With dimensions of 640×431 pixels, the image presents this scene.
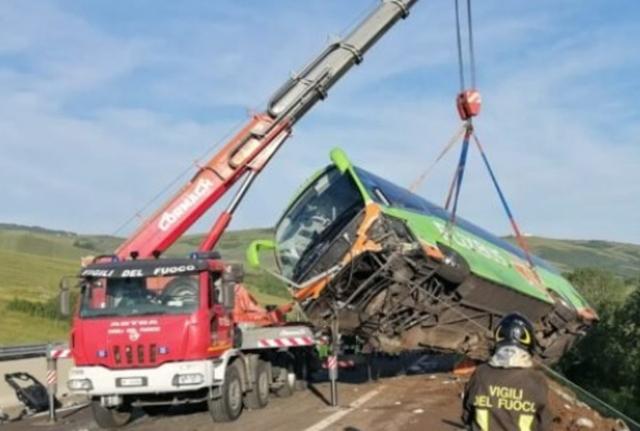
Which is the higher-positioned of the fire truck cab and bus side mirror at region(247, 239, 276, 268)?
bus side mirror at region(247, 239, 276, 268)

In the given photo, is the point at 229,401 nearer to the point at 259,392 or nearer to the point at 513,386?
the point at 259,392

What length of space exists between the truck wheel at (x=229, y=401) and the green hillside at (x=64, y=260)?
6.64 ft

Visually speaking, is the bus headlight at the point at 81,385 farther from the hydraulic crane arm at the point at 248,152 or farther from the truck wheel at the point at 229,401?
the hydraulic crane arm at the point at 248,152

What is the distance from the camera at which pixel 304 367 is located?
1748 centimetres

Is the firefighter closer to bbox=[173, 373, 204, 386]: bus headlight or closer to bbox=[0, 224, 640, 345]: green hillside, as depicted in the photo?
bbox=[173, 373, 204, 386]: bus headlight

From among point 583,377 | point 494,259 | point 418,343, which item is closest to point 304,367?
point 418,343

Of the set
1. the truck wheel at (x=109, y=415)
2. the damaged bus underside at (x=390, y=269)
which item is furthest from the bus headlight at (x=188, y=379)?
the damaged bus underside at (x=390, y=269)

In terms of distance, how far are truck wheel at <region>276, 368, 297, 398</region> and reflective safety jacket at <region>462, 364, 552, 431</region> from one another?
11462 millimetres

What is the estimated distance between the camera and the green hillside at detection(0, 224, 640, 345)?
1934 cm

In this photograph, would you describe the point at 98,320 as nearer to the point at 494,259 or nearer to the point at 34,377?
the point at 34,377

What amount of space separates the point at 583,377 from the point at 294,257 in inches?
599

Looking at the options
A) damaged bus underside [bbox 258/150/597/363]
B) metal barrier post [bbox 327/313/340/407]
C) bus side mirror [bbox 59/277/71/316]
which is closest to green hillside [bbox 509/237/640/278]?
damaged bus underside [bbox 258/150/597/363]

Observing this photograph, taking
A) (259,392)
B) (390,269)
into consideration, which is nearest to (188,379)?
(259,392)

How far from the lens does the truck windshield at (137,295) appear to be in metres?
12.6
